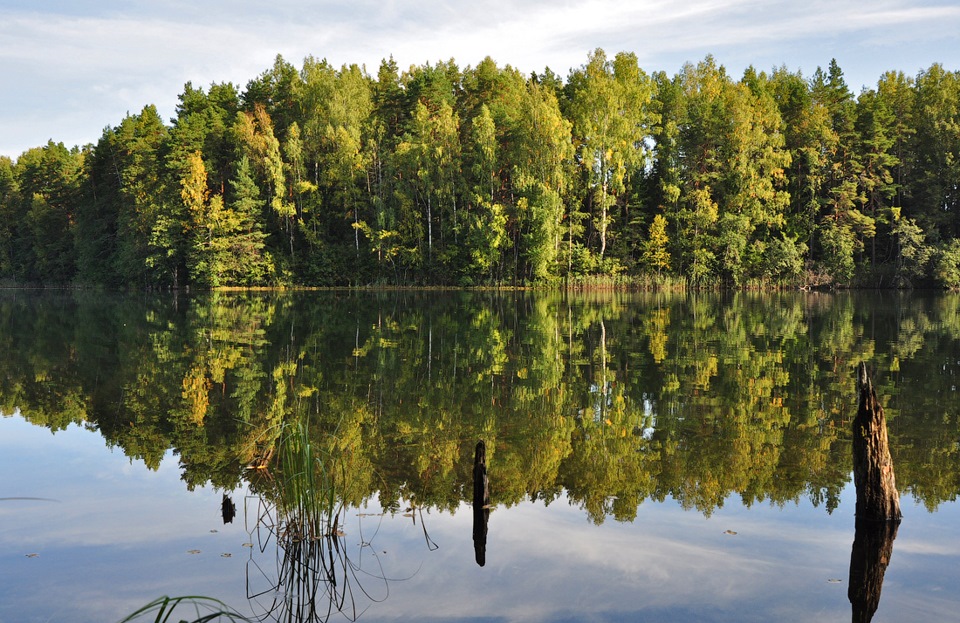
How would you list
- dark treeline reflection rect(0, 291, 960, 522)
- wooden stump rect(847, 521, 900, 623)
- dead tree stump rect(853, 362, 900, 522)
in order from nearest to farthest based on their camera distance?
wooden stump rect(847, 521, 900, 623) < dead tree stump rect(853, 362, 900, 522) < dark treeline reflection rect(0, 291, 960, 522)

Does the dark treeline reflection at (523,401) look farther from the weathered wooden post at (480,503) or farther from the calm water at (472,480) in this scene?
the weathered wooden post at (480,503)

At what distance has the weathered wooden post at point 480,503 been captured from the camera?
7.34 metres

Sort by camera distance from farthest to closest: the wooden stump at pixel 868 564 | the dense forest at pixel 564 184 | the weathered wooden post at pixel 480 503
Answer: the dense forest at pixel 564 184 → the weathered wooden post at pixel 480 503 → the wooden stump at pixel 868 564

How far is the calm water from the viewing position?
6434mm

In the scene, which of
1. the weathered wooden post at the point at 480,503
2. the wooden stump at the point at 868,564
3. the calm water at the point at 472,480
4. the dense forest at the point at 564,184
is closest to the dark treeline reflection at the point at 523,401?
the calm water at the point at 472,480

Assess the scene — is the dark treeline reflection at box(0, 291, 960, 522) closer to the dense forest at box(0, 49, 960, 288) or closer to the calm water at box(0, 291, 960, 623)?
the calm water at box(0, 291, 960, 623)

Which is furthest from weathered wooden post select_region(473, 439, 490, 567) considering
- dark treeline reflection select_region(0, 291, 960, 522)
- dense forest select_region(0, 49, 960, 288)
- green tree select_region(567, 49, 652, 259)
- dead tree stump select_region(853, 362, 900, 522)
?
green tree select_region(567, 49, 652, 259)

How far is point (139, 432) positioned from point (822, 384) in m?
13.2

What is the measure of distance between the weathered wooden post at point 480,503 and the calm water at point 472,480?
0.04m

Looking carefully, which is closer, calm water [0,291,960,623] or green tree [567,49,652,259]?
calm water [0,291,960,623]

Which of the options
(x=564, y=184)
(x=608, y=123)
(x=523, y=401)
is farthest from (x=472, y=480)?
(x=608, y=123)

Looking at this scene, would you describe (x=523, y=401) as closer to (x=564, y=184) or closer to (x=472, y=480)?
(x=472, y=480)

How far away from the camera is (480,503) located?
25.8ft

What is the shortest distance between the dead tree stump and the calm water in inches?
10.4
